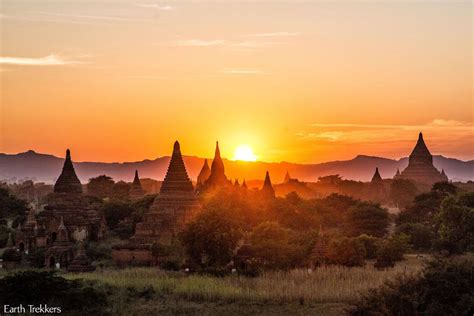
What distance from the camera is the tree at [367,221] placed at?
45.8 meters

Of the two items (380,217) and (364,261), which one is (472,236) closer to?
(364,261)

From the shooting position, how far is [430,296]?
20484 millimetres

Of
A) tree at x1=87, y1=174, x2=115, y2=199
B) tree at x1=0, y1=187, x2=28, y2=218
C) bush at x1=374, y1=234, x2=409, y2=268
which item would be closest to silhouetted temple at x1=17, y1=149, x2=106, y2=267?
tree at x1=0, y1=187, x2=28, y2=218

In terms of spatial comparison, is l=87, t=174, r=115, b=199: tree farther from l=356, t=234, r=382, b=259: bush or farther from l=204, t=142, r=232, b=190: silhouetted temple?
l=356, t=234, r=382, b=259: bush

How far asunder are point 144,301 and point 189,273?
4.84m

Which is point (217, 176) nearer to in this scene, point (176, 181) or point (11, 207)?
point (11, 207)

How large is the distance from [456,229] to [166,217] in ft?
47.8

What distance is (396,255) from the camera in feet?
108

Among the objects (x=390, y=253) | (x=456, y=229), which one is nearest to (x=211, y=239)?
(x=390, y=253)

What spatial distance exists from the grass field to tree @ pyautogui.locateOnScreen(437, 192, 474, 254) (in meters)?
7.03

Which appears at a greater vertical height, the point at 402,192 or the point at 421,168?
the point at 421,168

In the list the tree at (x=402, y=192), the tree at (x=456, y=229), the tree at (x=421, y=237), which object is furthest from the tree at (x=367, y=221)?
the tree at (x=402, y=192)

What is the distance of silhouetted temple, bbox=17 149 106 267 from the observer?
34688 mm

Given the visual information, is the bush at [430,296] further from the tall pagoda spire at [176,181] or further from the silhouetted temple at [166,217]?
the tall pagoda spire at [176,181]
